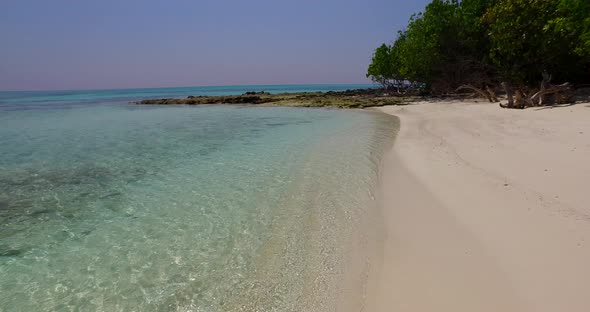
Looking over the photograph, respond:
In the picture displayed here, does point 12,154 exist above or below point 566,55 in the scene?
below

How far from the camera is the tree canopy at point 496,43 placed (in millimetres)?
21859

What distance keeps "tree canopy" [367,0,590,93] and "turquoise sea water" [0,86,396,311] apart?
56.4ft

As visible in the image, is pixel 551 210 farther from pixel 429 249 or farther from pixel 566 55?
pixel 566 55

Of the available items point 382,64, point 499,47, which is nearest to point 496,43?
point 499,47

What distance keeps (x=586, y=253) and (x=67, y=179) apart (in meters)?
10.9

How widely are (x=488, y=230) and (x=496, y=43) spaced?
26176mm

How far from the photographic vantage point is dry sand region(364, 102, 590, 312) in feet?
11.6

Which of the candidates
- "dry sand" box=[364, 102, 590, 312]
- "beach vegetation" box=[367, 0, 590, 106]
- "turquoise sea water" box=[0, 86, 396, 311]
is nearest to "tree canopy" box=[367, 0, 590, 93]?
"beach vegetation" box=[367, 0, 590, 106]

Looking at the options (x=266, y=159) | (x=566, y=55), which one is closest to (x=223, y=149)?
(x=266, y=159)

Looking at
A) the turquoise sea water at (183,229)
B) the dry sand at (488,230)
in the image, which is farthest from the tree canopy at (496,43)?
the turquoise sea water at (183,229)

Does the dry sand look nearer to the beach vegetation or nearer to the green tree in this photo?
the beach vegetation

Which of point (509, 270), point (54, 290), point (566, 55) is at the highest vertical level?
point (566, 55)

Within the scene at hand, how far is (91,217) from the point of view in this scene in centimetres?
649

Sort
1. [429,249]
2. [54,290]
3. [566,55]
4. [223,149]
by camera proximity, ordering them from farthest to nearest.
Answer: [566,55]
[223,149]
[429,249]
[54,290]
